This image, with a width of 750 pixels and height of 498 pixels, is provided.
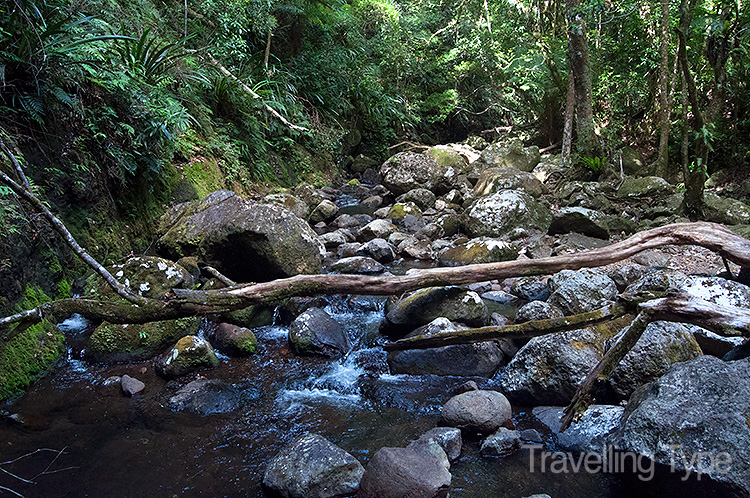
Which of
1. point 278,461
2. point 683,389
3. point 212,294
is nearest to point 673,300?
point 683,389

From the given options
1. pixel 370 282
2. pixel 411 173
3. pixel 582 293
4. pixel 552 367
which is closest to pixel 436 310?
pixel 370 282

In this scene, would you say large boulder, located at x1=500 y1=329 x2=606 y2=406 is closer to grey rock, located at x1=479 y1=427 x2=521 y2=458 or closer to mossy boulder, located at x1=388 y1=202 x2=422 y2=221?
grey rock, located at x1=479 y1=427 x2=521 y2=458

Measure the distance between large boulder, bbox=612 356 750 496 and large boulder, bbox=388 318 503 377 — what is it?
1425 millimetres

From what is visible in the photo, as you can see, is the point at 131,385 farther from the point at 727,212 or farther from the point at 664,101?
the point at 664,101

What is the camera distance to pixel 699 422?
2.32 m

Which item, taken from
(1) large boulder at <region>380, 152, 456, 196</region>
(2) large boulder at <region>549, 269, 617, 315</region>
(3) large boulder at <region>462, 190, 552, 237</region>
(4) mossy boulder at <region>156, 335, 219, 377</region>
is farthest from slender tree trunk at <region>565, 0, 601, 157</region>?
(4) mossy boulder at <region>156, 335, 219, 377</region>

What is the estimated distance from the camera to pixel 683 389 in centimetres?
250

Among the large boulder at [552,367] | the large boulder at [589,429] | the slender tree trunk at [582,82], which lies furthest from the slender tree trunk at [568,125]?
the large boulder at [589,429]

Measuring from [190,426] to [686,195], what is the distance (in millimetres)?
7387

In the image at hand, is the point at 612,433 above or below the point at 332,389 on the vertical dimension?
above

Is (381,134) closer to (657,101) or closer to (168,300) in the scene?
(657,101)

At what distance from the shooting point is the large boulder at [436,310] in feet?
15.1

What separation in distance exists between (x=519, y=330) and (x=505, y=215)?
4.53 metres

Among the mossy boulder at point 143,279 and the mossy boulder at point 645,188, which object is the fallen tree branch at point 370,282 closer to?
the mossy boulder at point 143,279
